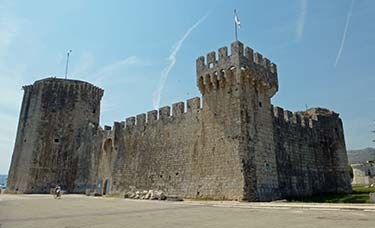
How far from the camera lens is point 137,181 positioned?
2062 cm

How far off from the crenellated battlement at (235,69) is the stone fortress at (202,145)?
2.2 inches

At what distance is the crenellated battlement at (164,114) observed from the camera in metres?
18.0

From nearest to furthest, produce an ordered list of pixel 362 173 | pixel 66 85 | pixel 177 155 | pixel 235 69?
pixel 235 69 < pixel 177 155 < pixel 66 85 < pixel 362 173

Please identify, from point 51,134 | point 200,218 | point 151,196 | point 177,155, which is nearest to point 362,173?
point 177,155

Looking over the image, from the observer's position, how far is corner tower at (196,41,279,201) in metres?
14.6

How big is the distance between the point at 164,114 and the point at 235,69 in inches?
253

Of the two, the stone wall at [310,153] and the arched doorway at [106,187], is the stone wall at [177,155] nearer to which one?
the arched doorway at [106,187]

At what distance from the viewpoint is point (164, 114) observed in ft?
65.1

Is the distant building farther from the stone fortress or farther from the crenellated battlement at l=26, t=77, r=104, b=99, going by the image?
the crenellated battlement at l=26, t=77, r=104, b=99

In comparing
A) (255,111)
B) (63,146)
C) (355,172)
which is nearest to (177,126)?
(255,111)

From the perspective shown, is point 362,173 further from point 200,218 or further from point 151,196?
point 200,218

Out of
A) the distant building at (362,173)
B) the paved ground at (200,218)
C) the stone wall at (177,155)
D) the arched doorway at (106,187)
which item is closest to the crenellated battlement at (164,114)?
the stone wall at (177,155)

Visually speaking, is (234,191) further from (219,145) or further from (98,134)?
(98,134)

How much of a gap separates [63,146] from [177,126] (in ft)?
48.8
